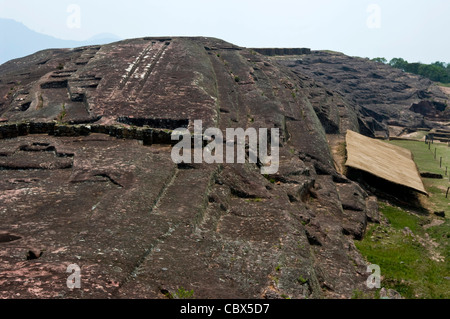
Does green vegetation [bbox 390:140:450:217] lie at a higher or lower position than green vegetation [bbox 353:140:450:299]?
higher

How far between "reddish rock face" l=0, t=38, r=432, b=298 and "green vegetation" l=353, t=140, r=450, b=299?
1373 mm

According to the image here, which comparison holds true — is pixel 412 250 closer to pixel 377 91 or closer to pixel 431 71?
pixel 377 91

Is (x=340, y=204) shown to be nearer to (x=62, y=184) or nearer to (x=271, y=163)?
(x=271, y=163)

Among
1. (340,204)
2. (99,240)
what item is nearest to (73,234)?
(99,240)

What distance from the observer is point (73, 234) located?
1190cm

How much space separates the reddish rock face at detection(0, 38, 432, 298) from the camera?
10539 millimetres

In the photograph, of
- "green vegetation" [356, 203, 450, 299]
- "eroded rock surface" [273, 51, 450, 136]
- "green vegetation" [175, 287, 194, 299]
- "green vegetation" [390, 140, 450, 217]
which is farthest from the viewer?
"eroded rock surface" [273, 51, 450, 136]

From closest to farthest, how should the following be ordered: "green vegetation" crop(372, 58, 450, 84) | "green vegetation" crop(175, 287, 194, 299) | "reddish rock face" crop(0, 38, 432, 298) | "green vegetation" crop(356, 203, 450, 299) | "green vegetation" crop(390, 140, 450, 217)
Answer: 1. "green vegetation" crop(175, 287, 194, 299)
2. "reddish rock face" crop(0, 38, 432, 298)
3. "green vegetation" crop(356, 203, 450, 299)
4. "green vegetation" crop(390, 140, 450, 217)
5. "green vegetation" crop(372, 58, 450, 84)

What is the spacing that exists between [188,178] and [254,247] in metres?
5.68

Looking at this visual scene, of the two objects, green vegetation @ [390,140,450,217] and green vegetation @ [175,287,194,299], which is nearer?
green vegetation @ [175,287,194,299]

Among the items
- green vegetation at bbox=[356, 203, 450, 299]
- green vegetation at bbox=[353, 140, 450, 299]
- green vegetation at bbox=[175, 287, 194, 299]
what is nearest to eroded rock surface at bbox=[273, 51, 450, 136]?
green vegetation at bbox=[353, 140, 450, 299]

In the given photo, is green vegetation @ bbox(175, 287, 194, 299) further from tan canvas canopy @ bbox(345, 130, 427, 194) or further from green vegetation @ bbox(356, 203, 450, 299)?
tan canvas canopy @ bbox(345, 130, 427, 194)

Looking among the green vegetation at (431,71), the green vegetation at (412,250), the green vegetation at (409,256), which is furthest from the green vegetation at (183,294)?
the green vegetation at (431,71)

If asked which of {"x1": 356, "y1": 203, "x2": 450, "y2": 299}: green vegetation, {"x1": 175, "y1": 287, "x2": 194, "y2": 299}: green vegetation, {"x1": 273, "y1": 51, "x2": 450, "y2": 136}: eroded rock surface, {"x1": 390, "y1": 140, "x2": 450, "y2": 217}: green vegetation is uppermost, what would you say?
{"x1": 273, "y1": 51, "x2": 450, "y2": 136}: eroded rock surface
